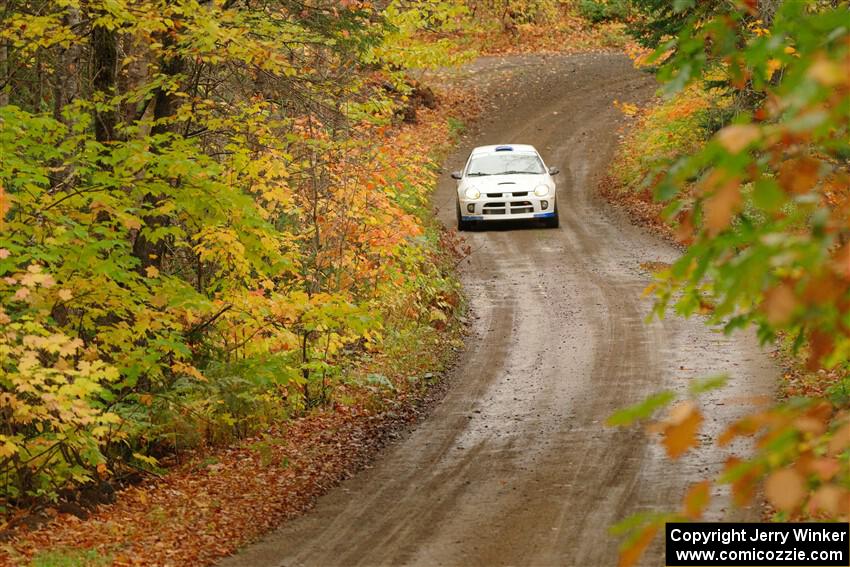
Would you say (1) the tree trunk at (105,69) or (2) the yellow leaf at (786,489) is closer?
(2) the yellow leaf at (786,489)

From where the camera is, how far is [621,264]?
20.0 m

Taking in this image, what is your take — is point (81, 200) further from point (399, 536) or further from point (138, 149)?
point (399, 536)

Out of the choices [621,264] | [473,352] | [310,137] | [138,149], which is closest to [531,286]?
[621,264]

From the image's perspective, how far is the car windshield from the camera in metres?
22.8

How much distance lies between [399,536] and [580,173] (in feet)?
74.8

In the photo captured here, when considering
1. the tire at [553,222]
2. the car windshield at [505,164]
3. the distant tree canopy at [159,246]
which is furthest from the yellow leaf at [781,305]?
the tire at [553,222]

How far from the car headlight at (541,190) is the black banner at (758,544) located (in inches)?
593

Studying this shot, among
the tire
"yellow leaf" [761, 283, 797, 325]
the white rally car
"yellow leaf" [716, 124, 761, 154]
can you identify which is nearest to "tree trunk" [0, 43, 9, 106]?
the white rally car

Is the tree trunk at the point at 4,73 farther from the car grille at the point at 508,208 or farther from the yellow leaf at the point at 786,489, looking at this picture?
the yellow leaf at the point at 786,489

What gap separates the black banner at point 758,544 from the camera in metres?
6.71

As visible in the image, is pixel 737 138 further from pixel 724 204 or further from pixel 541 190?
Result: pixel 541 190

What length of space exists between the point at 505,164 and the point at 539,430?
12556mm

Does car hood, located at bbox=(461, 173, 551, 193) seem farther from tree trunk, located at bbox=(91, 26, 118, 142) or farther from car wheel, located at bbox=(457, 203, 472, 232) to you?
tree trunk, located at bbox=(91, 26, 118, 142)

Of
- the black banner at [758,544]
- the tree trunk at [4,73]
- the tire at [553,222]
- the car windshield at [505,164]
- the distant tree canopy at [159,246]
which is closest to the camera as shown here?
the black banner at [758,544]
